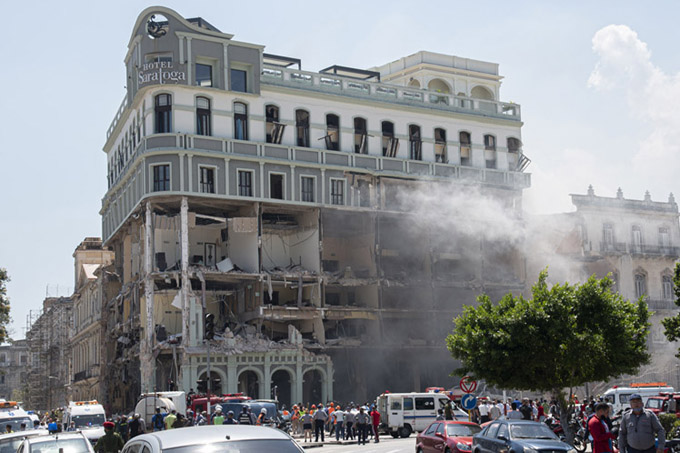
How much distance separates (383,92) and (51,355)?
190ft

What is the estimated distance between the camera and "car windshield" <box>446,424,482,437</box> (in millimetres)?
24781

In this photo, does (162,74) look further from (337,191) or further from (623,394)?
(623,394)

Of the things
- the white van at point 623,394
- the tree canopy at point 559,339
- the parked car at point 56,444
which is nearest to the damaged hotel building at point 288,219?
the white van at point 623,394

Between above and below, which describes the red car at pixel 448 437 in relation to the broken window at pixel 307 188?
below

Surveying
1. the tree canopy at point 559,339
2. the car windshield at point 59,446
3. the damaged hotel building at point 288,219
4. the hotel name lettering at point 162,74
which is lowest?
the car windshield at point 59,446

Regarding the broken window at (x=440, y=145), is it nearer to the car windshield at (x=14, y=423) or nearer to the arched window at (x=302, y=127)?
the arched window at (x=302, y=127)

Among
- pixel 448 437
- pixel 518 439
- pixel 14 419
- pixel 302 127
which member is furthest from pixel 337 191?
pixel 518 439

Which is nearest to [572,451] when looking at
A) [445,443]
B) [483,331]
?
[445,443]

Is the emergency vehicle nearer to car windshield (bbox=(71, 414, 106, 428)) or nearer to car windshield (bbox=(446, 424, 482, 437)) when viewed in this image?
car windshield (bbox=(71, 414, 106, 428))

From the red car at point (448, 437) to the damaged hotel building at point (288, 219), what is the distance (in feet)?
93.0

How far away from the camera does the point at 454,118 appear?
6556 centimetres

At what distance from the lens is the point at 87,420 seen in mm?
36938

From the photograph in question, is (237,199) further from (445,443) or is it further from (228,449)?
(228,449)

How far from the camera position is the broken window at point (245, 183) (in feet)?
185
